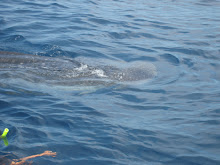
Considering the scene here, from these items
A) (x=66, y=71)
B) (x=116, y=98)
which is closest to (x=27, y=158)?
(x=116, y=98)

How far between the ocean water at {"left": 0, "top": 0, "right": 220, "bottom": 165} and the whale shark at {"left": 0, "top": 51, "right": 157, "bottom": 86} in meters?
0.14

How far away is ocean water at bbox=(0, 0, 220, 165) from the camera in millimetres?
4035

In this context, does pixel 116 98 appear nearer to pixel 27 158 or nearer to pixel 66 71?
pixel 66 71

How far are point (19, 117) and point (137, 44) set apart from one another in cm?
601

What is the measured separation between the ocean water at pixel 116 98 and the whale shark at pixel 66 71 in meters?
0.14

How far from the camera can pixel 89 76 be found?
6727 millimetres

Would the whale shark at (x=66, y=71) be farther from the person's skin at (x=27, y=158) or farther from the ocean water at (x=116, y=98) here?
the person's skin at (x=27, y=158)

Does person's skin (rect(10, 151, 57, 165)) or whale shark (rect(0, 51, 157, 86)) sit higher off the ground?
whale shark (rect(0, 51, 157, 86))

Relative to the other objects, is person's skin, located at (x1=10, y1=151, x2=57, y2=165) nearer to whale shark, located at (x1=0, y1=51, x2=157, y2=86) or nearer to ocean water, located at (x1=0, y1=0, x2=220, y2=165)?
ocean water, located at (x1=0, y1=0, x2=220, y2=165)

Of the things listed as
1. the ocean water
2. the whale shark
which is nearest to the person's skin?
the ocean water

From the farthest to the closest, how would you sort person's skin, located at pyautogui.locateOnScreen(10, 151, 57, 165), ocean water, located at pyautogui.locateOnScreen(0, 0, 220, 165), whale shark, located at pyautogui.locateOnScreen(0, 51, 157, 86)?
whale shark, located at pyautogui.locateOnScreen(0, 51, 157, 86) → ocean water, located at pyautogui.locateOnScreen(0, 0, 220, 165) → person's skin, located at pyautogui.locateOnScreen(10, 151, 57, 165)

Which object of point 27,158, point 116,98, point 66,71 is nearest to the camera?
point 27,158

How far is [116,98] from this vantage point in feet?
19.2

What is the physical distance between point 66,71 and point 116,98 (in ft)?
5.50
